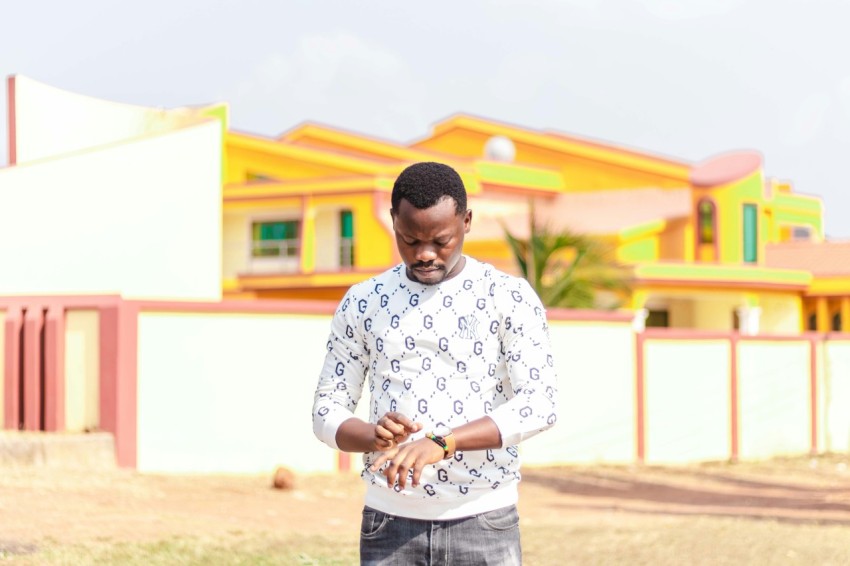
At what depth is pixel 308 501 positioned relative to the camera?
12.8 metres

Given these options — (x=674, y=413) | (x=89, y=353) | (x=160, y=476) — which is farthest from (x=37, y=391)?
(x=674, y=413)

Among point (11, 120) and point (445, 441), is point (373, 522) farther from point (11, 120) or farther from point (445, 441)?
point (11, 120)

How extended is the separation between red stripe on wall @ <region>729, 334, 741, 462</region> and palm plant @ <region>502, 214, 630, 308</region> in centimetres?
176

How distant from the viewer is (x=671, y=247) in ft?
111

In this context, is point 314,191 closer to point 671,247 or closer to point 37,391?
point 671,247

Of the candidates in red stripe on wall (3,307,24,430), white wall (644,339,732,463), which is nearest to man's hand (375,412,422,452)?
red stripe on wall (3,307,24,430)

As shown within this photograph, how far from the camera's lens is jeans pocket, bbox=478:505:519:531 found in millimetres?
3576

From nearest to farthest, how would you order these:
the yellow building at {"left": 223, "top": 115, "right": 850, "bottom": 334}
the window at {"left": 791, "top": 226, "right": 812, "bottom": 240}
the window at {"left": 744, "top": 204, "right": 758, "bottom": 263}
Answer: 1. the yellow building at {"left": 223, "top": 115, "right": 850, "bottom": 334}
2. the window at {"left": 744, "top": 204, "right": 758, "bottom": 263}
3. the window at {"left": 791, "top": 226, "right": 812, "bottom": 240}

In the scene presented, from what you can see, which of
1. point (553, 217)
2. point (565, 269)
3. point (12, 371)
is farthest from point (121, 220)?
point (553, 217)

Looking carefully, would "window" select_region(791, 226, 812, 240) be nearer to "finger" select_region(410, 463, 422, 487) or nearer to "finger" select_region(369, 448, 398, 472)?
"finger" select_region(369, 448, 398, 472)

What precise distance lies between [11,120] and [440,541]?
15829mm

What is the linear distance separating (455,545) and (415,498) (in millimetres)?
163

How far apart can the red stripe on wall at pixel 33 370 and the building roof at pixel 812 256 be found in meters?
25.3

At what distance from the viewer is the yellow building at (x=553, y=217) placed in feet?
103
